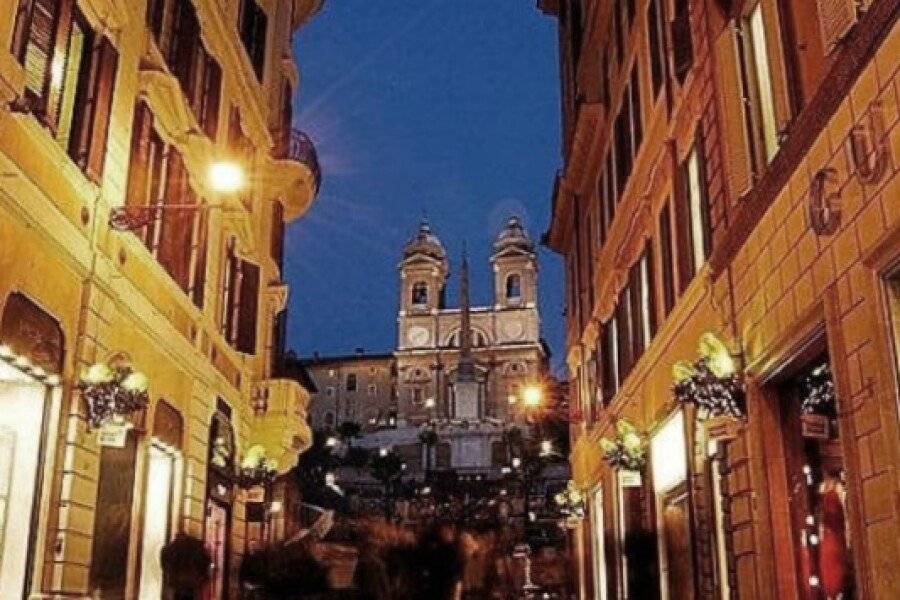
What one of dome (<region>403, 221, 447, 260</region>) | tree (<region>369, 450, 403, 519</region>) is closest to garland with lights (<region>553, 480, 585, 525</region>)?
tree (<region>369, 450, 403, 519</region>)

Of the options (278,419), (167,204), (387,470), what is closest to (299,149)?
(278,419)

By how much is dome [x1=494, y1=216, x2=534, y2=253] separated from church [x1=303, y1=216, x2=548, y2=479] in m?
0.12

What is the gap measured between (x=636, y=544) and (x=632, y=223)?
5371mm

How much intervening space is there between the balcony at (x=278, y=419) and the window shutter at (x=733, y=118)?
12.5m

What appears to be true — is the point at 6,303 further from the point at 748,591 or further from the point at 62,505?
the point at 748,591

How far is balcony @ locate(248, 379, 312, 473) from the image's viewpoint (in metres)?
20.4

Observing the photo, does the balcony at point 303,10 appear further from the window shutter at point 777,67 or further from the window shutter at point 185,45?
the window shutter at point 777,67

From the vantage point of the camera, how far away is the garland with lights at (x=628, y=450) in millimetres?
15938


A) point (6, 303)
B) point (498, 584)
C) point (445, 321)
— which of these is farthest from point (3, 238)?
point (445, 321)

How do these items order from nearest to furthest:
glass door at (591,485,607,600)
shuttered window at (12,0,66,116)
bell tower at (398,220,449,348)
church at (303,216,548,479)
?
shuttered window at (12,0,66,116), glass door at (591,485,607,600), church at (303,216,548,479), bell tower at (398,220,449,348)

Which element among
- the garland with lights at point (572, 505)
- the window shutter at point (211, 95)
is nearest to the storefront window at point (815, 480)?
the window shutter at point (211, 95)

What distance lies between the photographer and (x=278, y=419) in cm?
2055

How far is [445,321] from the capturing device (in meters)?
117

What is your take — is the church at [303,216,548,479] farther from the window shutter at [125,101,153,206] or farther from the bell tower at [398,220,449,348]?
the window shutter at [125,101,153,206]
